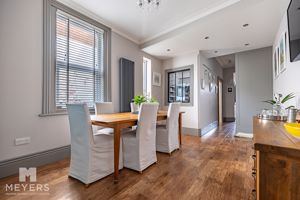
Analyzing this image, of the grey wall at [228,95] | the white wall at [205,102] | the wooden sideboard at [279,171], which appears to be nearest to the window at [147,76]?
the white wall at [205,102]

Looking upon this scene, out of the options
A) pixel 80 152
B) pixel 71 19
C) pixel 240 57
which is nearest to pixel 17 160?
pixel 80 152

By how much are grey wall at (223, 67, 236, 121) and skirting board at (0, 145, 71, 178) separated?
699 cm

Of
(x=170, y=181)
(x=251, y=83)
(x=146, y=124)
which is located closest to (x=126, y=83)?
(x=146, y=124)

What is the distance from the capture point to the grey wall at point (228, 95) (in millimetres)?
7086

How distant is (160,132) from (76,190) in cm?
157

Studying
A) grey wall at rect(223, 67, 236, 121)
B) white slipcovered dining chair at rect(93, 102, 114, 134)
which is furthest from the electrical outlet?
grey wall at rect(223, 67, 236, 121)

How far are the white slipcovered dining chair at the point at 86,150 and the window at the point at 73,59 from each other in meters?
0.90

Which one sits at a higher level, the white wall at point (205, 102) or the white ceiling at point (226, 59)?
the white ceiling at point (226, 59)

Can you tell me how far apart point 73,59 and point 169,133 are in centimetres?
222

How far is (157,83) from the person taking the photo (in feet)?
15.7

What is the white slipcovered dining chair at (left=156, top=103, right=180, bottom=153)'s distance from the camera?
8.59ft

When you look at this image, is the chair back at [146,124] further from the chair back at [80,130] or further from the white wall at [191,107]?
the white wall at [191,107]

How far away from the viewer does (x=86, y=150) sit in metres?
1.65

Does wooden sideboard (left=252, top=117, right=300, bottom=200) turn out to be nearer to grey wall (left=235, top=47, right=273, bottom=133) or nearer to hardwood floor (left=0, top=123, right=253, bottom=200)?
hardwood floor (left=0, top=123, right=253, bottom=200)
